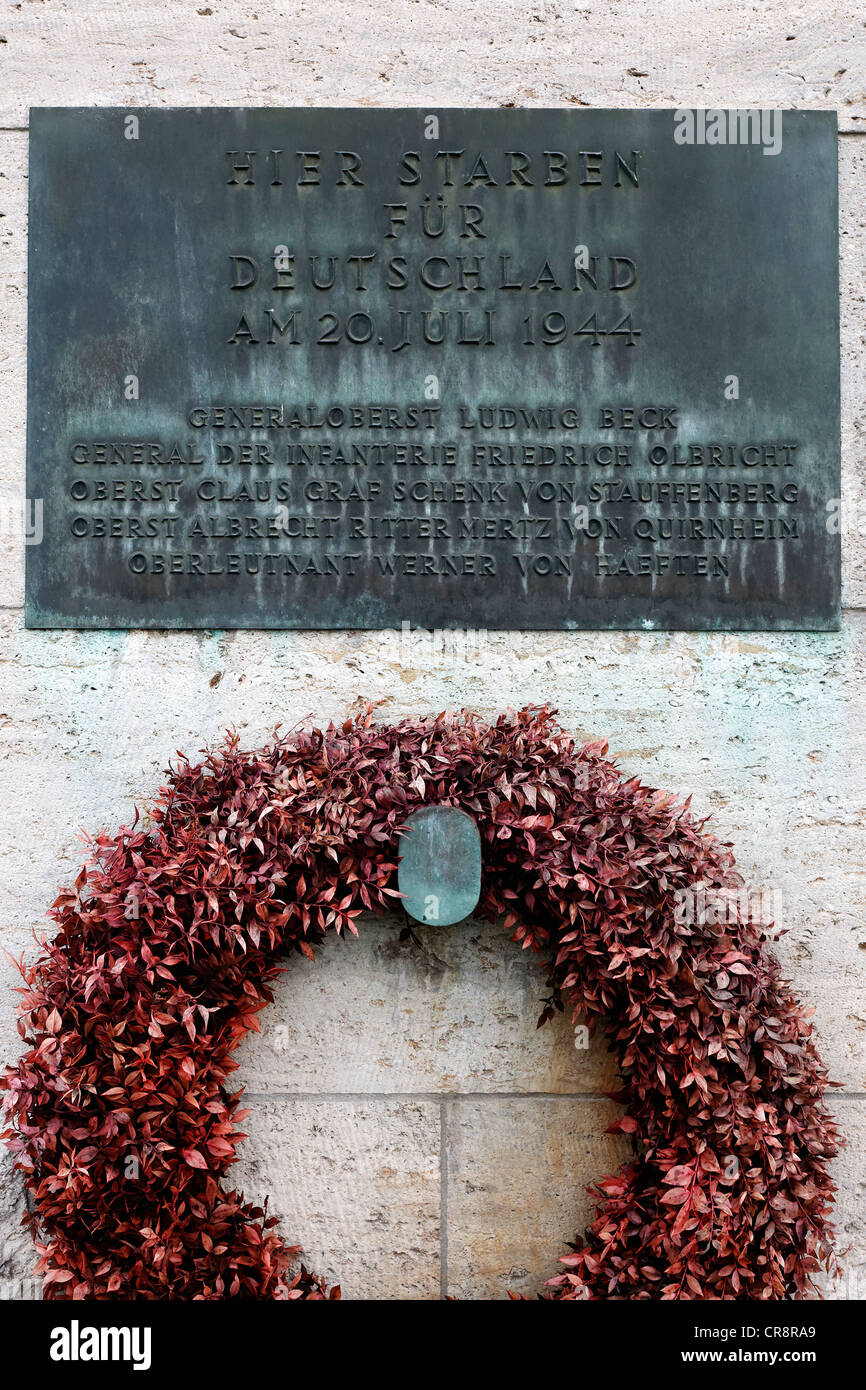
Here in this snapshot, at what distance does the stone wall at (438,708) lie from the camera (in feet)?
12.0

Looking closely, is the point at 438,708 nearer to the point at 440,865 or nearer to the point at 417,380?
the point at 440,865

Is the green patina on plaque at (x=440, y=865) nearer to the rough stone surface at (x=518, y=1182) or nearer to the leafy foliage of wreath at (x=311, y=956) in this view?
the leafy foliage of wreath at (x=311, y=956)

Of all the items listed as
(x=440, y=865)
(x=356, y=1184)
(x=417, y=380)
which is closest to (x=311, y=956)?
(x=440, y=865)

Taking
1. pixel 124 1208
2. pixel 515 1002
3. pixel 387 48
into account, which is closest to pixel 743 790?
pixel 515 1002

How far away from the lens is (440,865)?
335 cm

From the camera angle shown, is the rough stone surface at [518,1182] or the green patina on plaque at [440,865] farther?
the rough stone surface at [518,1182]

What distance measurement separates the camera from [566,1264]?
341 cm

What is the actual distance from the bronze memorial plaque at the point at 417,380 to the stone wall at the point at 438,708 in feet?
0.44

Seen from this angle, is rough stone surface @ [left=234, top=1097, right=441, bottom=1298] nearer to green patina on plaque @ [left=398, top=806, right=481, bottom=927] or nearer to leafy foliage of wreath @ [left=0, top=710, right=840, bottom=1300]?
leafy foliage of wreath @ [left=0, top=710, right=840, bottom=1300]

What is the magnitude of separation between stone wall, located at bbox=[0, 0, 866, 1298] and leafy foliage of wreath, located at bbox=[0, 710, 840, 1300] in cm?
28

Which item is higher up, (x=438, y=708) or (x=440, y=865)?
(x=438, y=708)

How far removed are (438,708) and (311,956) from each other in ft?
3.19

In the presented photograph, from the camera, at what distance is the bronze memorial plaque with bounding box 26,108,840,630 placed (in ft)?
12.2

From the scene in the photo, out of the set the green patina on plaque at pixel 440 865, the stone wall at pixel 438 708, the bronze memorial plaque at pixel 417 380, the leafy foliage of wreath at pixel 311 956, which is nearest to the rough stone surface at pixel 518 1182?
the stone wall at pixel 438 708
